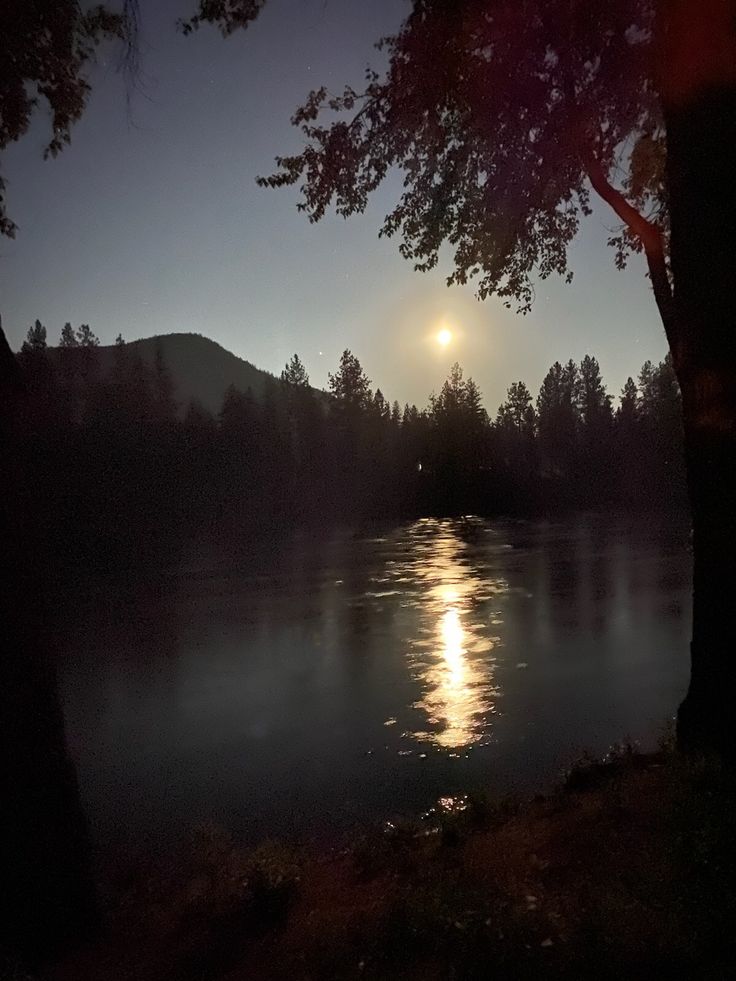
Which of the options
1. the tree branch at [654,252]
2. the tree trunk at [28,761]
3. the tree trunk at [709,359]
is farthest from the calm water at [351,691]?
the tree branch at [654,252]

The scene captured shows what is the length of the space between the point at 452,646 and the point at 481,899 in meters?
12.3

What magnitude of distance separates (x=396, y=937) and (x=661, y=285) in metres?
6.54

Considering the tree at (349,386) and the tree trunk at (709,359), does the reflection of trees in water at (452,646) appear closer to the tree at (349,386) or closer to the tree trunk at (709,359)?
the tree trunk at (709,359)

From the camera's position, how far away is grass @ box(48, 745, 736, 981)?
3551 mm

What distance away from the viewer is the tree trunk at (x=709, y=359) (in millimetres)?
5715

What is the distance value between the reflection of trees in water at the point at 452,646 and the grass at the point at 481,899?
168 inches

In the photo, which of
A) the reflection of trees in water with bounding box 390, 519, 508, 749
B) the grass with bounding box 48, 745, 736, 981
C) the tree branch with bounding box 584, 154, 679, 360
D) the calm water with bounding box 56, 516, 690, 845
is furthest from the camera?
the reflection of trees in water with bounding box 390, 519, 508, 749

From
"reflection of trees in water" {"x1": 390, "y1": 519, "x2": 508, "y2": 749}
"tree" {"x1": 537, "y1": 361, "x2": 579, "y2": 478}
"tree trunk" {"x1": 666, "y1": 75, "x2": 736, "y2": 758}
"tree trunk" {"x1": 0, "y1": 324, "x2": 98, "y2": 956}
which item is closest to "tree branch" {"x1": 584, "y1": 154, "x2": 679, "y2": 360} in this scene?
"tree trunk" {"x1": 666, "y1": 75, "x2": 736, "y2": 758}

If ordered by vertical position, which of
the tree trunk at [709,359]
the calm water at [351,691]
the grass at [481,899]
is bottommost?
the calm water at [351,691]

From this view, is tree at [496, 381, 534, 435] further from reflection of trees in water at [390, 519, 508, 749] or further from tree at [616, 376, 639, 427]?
reflection of trees in water at [390, 519, 508, 749]

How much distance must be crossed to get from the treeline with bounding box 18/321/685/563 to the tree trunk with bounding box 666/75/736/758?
162ft

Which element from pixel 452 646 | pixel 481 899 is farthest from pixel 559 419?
pixel 481 899

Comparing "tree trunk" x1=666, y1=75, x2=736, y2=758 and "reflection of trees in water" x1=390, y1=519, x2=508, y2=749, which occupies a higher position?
"tree trunk" x1=666, y1=75, x2=736, y2=758

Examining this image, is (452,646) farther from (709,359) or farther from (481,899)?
(481,899)
